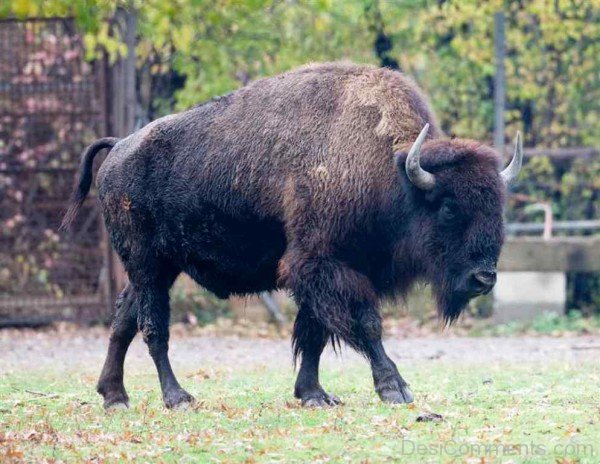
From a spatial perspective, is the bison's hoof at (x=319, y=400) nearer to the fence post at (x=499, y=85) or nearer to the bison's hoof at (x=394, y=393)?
the bison's hoof at (x=394, y=393)

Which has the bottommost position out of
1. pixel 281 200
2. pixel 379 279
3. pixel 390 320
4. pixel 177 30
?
pixel 390 320

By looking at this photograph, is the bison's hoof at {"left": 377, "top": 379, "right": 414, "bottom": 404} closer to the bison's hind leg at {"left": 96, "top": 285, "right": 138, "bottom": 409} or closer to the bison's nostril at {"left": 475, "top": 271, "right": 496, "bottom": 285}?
the bison's nostril at {"left": 475, "top": 271, "right": 496, "bottom": 285}

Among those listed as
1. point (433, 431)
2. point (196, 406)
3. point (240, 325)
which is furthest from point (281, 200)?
point (240, 325)

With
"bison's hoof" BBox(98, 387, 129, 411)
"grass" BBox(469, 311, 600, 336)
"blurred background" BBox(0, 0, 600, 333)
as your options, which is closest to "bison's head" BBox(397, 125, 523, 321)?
"bison's hoof" BBox(98, 387, 129, 411)

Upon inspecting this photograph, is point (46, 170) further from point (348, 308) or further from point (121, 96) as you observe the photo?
point (348, 308)

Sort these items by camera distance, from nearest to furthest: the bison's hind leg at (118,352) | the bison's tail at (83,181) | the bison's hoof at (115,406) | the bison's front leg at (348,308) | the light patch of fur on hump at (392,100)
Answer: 1. the bison's front leg at (348,308)
2. the light patch of fur on hump at (392,100)
3. the bison's hoof at (115,406)
4. the bison's hind leg at (118,352)
5. the bison's tail at (83,181)

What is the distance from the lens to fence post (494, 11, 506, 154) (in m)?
15.3

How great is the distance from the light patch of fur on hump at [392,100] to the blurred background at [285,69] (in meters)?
5.86

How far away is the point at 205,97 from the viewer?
1560 cm

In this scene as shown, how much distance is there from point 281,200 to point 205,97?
7900 millimetres

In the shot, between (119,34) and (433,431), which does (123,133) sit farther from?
(433,431)

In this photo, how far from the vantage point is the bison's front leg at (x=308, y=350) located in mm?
8055

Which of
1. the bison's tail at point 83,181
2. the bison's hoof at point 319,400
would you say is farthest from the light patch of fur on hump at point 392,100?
the bison's tail at point 83,181

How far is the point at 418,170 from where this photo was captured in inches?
299
